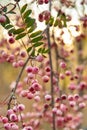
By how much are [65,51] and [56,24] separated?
84 centimetres

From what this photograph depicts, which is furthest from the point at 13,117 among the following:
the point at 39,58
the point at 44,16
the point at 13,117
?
the point at 44,16

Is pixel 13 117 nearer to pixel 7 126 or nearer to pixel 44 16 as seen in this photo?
pixel 7 126

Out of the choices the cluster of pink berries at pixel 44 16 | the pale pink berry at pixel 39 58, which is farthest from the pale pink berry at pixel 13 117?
the cluster of pink berries at pixel 44 16

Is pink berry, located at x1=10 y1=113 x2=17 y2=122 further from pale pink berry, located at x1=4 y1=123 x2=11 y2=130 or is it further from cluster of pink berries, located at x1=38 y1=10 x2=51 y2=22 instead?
cluster of pink berries, located at x1=38 y1=10 x2=51 y2=22

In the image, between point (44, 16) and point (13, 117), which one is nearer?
point (13, 117)

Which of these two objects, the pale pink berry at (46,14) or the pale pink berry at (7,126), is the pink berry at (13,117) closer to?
the pale pink berry at (7,126)

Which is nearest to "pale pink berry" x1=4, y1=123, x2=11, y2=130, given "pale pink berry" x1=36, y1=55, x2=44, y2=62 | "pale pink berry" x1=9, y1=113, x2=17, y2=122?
"pale pink berry" x1=9, y1=113, x2=17, y2=122

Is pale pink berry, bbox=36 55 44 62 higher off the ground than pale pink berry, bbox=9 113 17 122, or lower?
higher

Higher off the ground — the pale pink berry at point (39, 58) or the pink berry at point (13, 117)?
the pale pink berry at point (39, 58)

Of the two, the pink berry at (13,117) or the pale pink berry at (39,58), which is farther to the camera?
the pale pink berry at (39,58)

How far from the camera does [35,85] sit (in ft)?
4.64

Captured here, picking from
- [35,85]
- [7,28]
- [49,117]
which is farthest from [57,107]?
[49,117]

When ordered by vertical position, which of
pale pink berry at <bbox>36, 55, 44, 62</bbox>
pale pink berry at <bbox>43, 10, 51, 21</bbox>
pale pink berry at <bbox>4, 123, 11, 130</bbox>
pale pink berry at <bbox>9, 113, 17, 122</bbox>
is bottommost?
pale pink berry at <bbox>4, 123, 11, 130</bbox>

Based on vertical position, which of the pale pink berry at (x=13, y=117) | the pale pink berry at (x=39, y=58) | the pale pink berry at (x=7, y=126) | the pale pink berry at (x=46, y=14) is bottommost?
the pale pink berry at (x=7, y=126)
